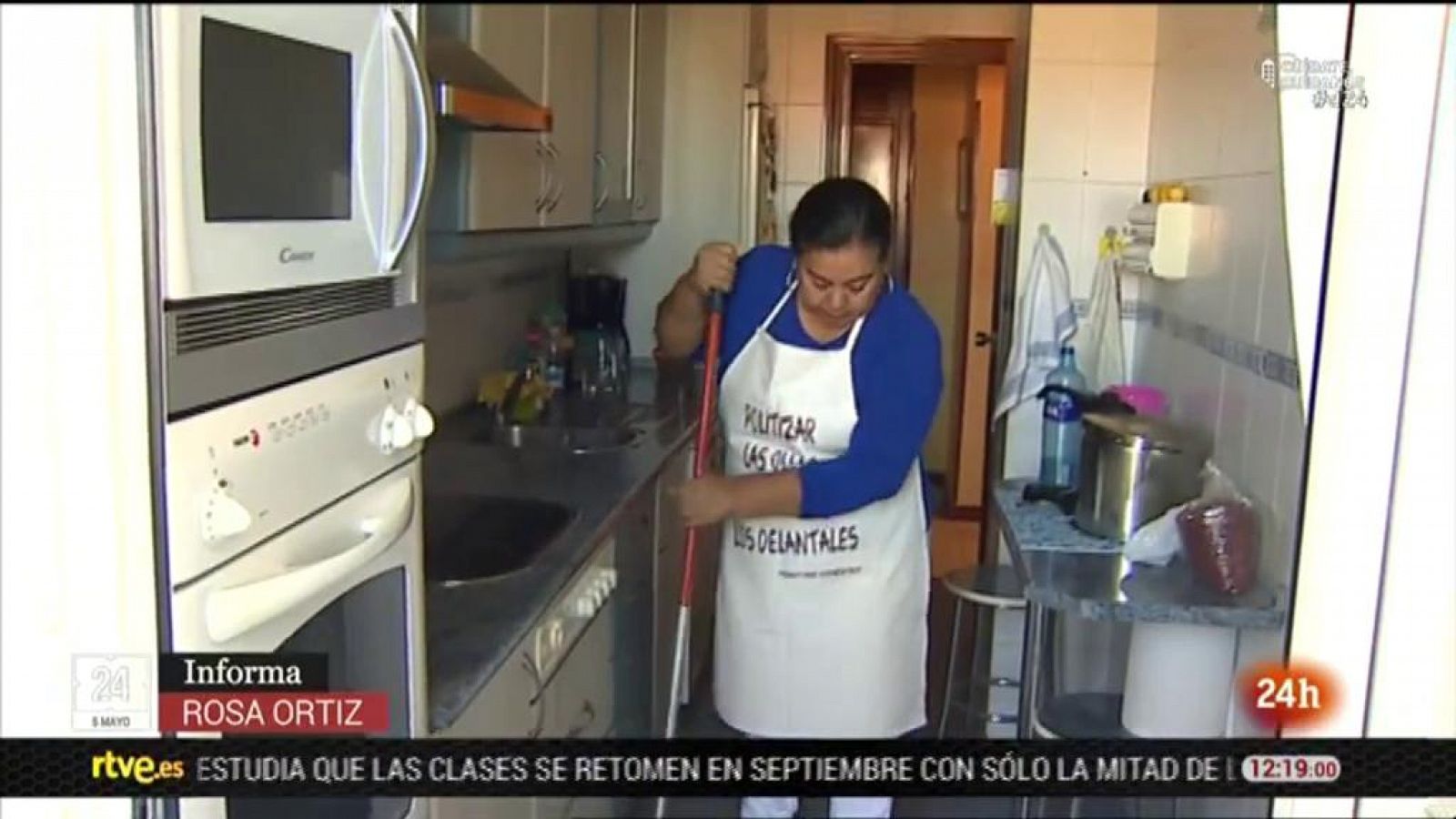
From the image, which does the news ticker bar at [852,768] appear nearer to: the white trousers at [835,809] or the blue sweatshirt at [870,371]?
the blue sweatshirt at [870,371]

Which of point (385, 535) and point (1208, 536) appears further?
point (1208, 536)

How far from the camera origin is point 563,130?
111 cm

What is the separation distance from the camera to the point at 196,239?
410mm

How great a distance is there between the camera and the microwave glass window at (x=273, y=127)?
421mm

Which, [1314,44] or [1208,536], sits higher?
[1314,44]

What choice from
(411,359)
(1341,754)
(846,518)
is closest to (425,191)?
(411,359)

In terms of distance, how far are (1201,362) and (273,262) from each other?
119 centimetres

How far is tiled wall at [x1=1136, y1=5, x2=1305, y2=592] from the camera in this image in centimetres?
71

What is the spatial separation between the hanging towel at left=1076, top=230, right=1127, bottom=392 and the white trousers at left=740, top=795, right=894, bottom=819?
706 millimetres

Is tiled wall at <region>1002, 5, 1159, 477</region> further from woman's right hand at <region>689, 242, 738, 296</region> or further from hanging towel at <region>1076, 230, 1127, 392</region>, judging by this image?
woman's right hand at <region>689, 242, 738, 296</region>

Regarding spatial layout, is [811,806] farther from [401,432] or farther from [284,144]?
[284,144]

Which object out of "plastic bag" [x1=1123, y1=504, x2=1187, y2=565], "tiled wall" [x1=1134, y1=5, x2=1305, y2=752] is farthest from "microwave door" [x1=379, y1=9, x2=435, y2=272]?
"plastic bag" [x1=1123, y1=504, x2=1187, y2=565]

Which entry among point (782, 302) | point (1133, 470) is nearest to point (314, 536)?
point (782, 302)

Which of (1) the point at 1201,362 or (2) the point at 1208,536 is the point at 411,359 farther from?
(1) the point at 1201,362
